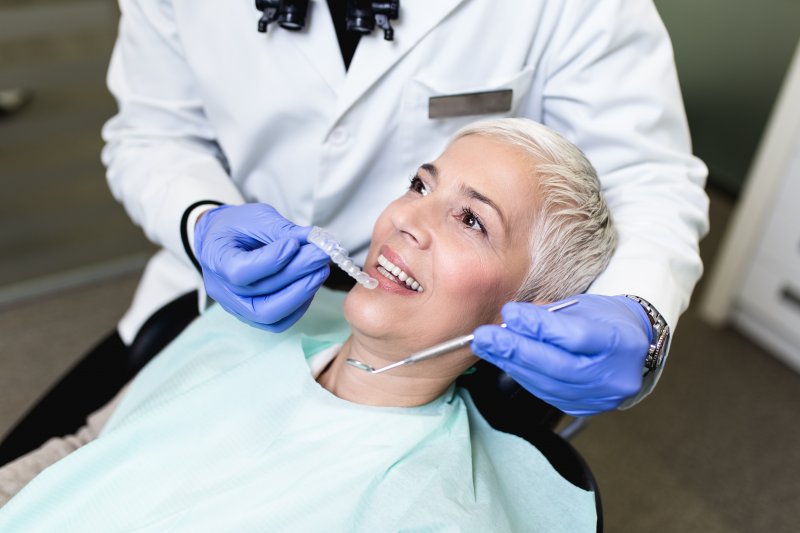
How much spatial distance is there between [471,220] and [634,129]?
1.13 feet

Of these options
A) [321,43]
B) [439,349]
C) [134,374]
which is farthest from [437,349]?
[134,374]

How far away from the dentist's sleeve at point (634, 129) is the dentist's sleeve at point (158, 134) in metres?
0.64

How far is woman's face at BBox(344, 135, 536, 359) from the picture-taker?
1063 mm

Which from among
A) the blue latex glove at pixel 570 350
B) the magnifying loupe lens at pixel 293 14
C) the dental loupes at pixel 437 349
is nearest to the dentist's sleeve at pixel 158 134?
the magnifying loupe lens at pixel 293 14

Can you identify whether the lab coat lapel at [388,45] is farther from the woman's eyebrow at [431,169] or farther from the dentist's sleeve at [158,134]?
the dentist's sleeve at [158,134]

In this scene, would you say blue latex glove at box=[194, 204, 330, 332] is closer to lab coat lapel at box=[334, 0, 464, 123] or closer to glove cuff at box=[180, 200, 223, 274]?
glove cuff at box=[180, 200, 223, 274]

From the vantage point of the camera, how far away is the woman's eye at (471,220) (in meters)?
1.09

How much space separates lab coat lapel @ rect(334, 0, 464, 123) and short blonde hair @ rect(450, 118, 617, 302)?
18cm

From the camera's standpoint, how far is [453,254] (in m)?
1.06

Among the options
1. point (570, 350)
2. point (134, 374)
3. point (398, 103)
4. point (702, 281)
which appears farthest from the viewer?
point (702, 281)

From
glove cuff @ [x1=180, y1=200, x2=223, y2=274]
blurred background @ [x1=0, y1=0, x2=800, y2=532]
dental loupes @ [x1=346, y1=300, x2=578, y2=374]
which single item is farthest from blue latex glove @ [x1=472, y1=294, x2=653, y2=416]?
blurred background @ [x1=0, y1=0, x2=800, y2=532]

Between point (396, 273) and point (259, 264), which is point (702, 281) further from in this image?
point (259, 264)

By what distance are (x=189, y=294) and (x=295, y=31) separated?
548 mm

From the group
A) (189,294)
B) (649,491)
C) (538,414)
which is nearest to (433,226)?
(538,414)
